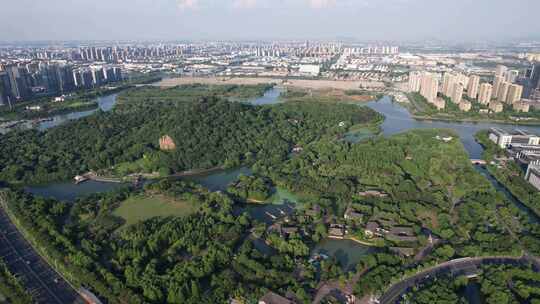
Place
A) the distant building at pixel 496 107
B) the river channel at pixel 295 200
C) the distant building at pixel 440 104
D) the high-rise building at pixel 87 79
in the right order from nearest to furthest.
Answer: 1. the river channel at pixel 295 200
2. the distant building at pixel 496 107
3. the distant building at pixel 440 104
4. the high-rise building at pixel 87 79

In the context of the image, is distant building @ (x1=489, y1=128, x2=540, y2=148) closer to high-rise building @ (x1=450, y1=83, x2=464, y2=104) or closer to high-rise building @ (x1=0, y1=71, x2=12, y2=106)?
high-rise building @ (x1=450, y1=83, x2=464, y2=104)

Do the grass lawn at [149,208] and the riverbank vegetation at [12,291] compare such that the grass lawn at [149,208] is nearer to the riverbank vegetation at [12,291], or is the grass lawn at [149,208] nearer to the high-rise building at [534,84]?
the riverbank vegetation at [12,291]

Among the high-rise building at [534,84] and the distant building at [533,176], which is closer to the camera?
the distant building at [533,176]

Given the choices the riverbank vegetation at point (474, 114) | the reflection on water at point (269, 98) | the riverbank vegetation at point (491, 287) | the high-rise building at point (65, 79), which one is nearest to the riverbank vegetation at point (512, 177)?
the riverbank vegetation at point (491, 287)

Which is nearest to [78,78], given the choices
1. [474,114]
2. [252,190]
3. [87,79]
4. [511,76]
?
[87,79]

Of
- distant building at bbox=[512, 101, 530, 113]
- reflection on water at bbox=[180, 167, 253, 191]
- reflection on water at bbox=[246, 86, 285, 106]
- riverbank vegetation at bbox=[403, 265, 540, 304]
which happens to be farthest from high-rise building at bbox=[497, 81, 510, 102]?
riverbank vegetation at bbox=[403, 265, 540, 304]

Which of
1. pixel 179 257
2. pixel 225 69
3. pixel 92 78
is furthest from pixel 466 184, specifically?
pixel 225 69

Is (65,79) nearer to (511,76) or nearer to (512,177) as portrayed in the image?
(512,177)
